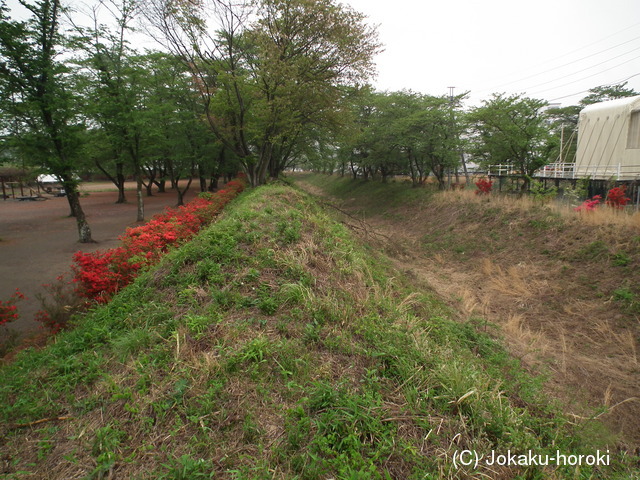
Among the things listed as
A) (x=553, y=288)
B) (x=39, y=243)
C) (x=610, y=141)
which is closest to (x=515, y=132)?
(x=610, y=141)

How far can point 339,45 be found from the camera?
14.2m

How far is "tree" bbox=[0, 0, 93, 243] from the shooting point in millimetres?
10430

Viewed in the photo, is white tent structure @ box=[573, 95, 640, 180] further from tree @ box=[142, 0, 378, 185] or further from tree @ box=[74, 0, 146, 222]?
tree @ box=[74, 0, 146, 222]

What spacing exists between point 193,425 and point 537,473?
257 cm

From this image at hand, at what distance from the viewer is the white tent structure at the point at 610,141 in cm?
1297

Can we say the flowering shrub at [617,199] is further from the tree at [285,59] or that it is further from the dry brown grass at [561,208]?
the tree at [285,59]

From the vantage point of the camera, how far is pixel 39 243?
43.4 feet

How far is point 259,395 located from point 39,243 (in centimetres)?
1559

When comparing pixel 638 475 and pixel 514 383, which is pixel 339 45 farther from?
pixel 638 475

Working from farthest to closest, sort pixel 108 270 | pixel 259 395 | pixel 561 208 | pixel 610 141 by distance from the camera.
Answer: pixel 610 141 → pixel 561 208 → pixel 108 270 → pixel 259 395

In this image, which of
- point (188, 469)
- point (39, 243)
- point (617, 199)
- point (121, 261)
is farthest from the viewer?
point (39, 243)

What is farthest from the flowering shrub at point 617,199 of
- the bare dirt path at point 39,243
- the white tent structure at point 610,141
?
the bare dirt path at point 39,243

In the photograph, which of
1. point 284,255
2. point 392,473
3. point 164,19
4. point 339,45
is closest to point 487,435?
point 392,473

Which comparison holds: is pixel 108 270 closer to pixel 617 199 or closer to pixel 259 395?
pixel 259 395
